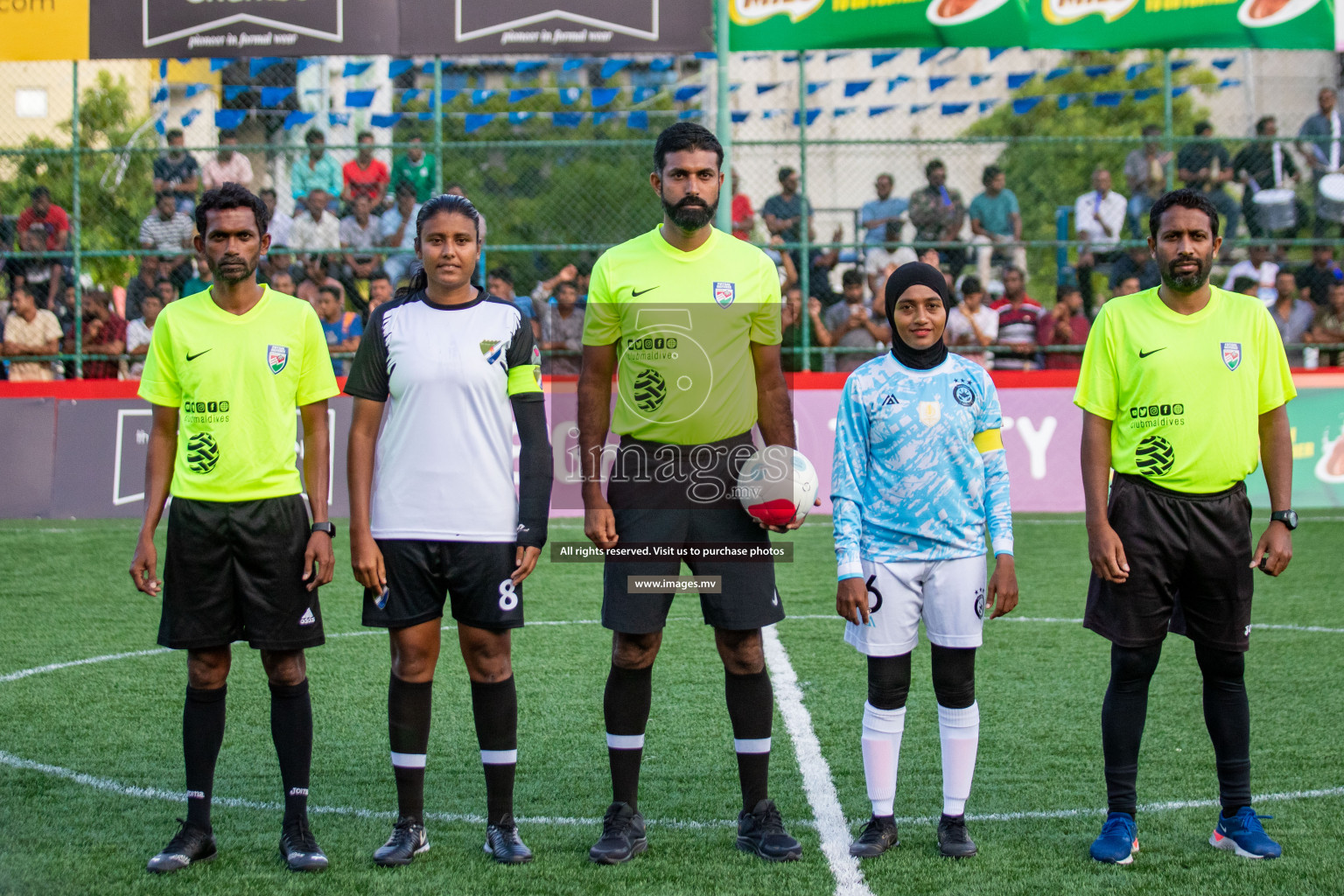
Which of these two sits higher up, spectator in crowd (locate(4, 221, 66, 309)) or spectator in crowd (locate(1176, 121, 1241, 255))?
spectator in crowd (locate(1176, 121, 1241, 255))

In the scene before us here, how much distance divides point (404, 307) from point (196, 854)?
1821 millimetres

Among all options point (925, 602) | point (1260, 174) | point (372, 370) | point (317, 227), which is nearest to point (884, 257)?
point (1260, 174)

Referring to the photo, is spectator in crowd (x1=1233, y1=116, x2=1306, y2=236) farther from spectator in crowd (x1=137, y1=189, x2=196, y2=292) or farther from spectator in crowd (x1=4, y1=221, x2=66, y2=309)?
spectator in crowd (x1=4, y1=221, x2=66, y2=309)

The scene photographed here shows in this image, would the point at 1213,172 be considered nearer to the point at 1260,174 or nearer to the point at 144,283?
the point at 1260,174

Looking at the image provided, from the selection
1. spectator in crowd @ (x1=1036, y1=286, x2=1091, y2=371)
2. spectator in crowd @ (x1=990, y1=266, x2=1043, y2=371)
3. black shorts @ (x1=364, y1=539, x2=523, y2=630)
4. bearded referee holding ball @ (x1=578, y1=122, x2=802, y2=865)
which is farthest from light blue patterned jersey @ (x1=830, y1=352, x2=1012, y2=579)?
spectator in crowd @ (x1=1036, y1=286, x2=1091, y2=371)

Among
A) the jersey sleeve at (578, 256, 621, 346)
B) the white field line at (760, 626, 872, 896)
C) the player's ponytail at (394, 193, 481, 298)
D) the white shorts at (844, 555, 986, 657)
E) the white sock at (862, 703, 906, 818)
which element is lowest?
the white field line at (760, 626, 872, 896)

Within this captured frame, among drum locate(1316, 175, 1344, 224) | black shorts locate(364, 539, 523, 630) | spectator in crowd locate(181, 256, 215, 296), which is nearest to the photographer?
black shorts locate(364, 539, 523, 630)

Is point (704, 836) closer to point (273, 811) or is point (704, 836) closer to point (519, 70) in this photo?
point (273, 811)

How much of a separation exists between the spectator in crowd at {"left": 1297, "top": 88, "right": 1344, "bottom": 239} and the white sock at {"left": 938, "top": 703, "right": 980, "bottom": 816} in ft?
39.9

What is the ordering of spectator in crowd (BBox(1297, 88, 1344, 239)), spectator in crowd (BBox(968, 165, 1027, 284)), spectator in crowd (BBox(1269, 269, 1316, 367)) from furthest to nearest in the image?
spectator in crowd (BBox(968, 165, 1027, 284)), spectator in crowd (BBox(1297, 88, 1344, 239)), spectator in crowd (BBox(1269, 269, 1316, 367))

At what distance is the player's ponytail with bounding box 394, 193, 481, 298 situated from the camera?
4.30 meters

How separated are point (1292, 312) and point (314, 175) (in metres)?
10.4

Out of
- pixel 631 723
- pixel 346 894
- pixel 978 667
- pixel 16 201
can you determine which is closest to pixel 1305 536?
pixel 978 667

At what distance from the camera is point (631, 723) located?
440 cm
